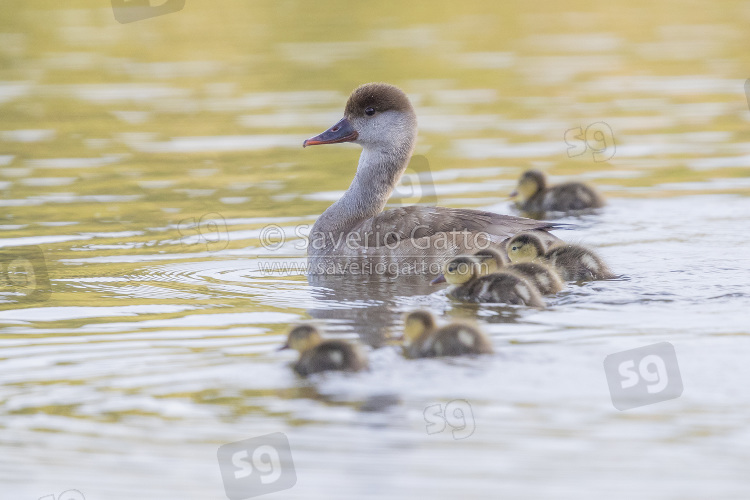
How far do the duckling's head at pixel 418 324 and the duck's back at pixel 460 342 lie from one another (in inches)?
6.6

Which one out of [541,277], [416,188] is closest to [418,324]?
[541,277]

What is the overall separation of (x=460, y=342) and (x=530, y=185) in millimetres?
5008

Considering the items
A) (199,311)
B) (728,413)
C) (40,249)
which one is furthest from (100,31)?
(728,413)

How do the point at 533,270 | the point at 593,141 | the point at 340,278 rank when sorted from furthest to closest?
the point at 593,141
the point at 340,278
the point at 533,270

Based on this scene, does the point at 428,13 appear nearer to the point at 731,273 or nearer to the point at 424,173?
the point at 424,173

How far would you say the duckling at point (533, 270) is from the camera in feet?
23.1

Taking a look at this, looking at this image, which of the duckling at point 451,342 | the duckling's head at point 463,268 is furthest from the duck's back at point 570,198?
the duckling at point 451,342

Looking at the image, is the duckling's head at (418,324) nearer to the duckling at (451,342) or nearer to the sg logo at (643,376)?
the duckling at (451,342)

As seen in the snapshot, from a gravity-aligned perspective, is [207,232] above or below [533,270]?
above

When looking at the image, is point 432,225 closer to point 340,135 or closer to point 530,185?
point 340,135

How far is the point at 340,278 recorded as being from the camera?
805 centimetres

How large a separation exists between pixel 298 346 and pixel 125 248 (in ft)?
12.0

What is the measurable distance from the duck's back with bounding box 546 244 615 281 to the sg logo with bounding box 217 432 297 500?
309cm

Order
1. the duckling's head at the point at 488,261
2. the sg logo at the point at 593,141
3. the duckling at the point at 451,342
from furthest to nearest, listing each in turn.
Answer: the sg logo at the point at 593,141, the duckling's head at the point at 488,261, the duckling at the point at 451,342
